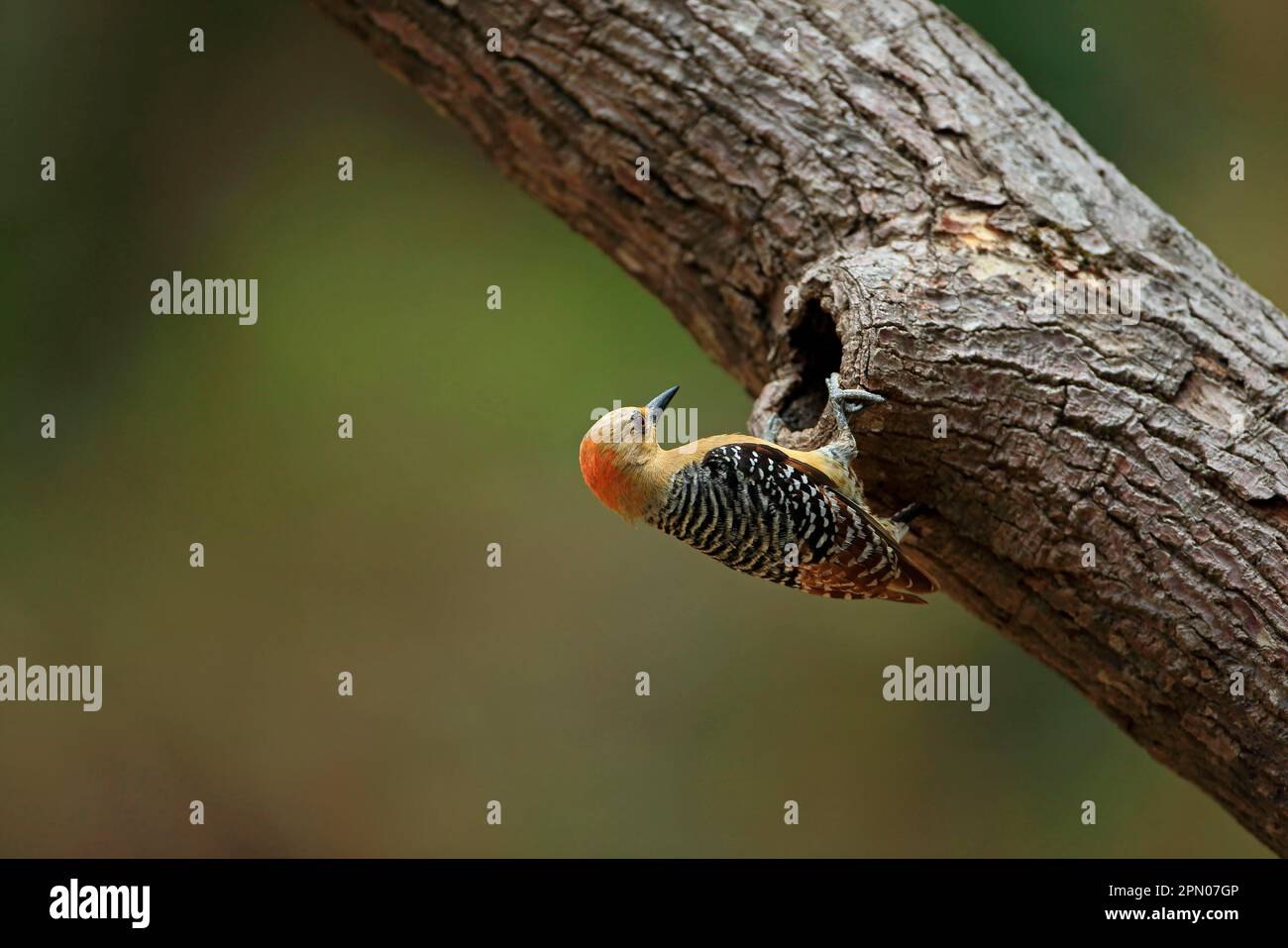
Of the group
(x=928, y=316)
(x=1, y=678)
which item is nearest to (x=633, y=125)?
(x=928, y=316)

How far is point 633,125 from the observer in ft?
12.9

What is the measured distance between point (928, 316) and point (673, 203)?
1268 millimetres

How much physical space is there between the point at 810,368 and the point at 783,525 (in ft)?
1.76

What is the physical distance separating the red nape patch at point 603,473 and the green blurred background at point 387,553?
338cm

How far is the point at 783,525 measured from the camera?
3533 millimetres

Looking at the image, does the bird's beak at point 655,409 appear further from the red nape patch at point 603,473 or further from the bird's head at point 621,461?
the red nape patch at point 603,473

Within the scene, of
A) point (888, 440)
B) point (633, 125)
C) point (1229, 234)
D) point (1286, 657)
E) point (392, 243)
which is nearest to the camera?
point (1286, 657)

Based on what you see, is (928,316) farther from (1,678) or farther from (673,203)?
(1,678)

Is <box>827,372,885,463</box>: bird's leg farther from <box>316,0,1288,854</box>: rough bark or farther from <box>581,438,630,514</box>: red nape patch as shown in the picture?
<box>581,438,630,514</box>: red nape patch

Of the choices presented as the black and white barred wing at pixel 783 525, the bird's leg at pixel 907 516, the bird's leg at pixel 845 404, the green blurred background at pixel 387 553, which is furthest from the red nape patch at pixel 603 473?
the green blurred background at pixel 387 553

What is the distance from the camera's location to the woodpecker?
3475mm

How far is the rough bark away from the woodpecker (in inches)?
5.1

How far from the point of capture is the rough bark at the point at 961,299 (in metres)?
3.12

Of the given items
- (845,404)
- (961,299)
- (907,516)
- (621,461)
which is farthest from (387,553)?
(961,299)
